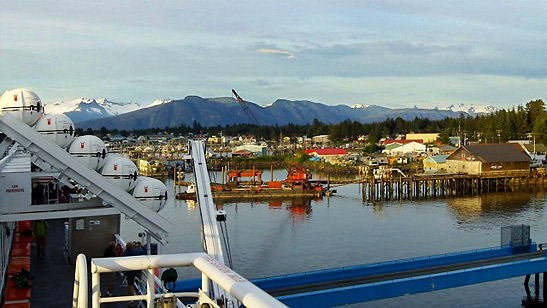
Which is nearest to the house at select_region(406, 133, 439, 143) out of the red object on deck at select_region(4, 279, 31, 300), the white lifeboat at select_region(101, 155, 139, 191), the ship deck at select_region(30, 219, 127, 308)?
the ship deck at select_region(30, 219, 127, 308)

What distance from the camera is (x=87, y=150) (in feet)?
36.6

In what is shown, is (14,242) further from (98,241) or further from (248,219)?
(248,219)

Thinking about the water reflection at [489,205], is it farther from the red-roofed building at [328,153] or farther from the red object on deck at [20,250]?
the red-roofed building at [328,153]

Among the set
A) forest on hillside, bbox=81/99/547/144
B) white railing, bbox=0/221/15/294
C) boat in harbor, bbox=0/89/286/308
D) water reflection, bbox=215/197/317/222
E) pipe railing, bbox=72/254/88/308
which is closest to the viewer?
pipe railing, bbox=72/254/88/308

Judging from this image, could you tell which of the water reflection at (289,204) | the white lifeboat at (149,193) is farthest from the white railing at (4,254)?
the water reflection at (289,204)

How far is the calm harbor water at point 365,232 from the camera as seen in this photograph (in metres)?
24.3

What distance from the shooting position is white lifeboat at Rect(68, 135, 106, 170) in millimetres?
11117

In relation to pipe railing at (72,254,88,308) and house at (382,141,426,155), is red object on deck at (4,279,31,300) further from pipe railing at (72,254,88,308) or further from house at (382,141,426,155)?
house at (382,141,426,155)

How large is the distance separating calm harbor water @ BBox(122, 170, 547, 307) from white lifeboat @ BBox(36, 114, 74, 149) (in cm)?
1422

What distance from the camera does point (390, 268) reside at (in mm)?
18500

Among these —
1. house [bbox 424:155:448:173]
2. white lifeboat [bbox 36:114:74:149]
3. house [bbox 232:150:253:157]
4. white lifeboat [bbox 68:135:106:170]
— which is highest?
white lifeboat [bbox 36:114:74:149]

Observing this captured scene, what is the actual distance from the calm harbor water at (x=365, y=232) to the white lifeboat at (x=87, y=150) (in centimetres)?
1357

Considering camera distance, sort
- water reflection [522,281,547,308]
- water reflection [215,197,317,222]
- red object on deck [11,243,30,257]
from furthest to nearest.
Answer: water reflection [215,197,317,222] < water reflection [522,281,547,308] < red object on deck [11,243,30,257]

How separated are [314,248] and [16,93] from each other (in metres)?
24.7
